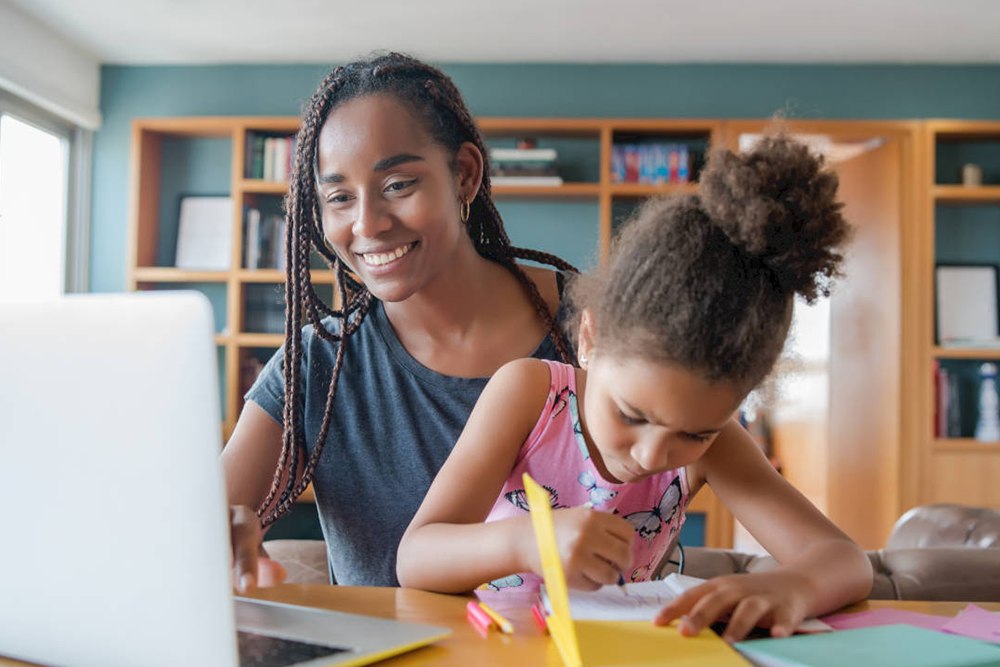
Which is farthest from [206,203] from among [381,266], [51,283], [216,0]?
[381,266]

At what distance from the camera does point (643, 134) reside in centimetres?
492

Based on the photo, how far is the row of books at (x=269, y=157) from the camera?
4781 mm

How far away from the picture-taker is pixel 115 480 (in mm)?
632

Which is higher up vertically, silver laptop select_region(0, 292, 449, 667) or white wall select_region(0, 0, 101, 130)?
white wall select_region(0, 0, 101, 130)

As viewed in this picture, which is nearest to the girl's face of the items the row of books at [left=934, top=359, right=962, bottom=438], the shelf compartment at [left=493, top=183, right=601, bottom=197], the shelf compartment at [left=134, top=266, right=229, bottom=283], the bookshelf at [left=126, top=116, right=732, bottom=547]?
the bookshelf at [left=126, top=116, right=732, bottom=547]

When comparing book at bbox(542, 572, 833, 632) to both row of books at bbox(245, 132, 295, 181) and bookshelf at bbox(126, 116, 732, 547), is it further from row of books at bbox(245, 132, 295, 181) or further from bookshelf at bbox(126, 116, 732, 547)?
row of books at bbox(245, 132, 295, 181)

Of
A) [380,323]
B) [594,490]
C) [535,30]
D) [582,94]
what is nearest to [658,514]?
[594,490]

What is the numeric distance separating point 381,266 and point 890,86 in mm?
A: 4330

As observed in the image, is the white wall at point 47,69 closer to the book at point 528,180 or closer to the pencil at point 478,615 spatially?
the book at point 528,180

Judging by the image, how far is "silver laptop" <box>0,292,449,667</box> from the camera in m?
0.60

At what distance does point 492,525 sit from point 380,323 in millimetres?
667

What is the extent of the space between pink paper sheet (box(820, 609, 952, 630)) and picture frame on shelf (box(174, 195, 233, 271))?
443 centimetres

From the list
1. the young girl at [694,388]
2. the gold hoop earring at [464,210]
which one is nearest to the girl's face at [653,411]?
the young girl at [694,388]

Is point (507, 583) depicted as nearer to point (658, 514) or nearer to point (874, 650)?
point (658, 514)
